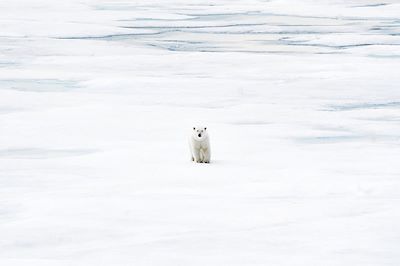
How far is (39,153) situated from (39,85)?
184 inches

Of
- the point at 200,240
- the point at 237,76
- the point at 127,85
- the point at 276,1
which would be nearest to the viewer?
the point at 200,240

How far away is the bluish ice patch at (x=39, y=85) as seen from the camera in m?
12.1

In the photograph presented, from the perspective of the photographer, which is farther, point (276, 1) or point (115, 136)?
point (276, 1)

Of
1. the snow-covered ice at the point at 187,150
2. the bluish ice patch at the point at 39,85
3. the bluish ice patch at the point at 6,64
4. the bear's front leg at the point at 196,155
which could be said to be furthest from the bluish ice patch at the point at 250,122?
the bluish ice patch at the point at 6,64

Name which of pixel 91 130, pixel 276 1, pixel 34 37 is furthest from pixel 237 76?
pixel 276 1

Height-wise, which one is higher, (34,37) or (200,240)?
(34,37)

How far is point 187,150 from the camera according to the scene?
8086mm

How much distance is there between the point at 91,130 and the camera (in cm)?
912

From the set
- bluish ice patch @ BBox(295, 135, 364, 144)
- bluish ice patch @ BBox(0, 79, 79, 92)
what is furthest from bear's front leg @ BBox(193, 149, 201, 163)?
bluish ice patch @ BBox(0, 79, 79, 92)

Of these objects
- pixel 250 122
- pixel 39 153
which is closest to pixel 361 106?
pixel 250 122

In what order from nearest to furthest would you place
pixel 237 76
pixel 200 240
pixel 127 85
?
pixel 200 240, pixel 127 85, pixel 237 76

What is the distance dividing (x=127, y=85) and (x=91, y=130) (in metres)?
3.48

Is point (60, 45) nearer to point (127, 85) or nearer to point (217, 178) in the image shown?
point (127, 85)

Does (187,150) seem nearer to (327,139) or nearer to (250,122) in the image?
(327,139)
